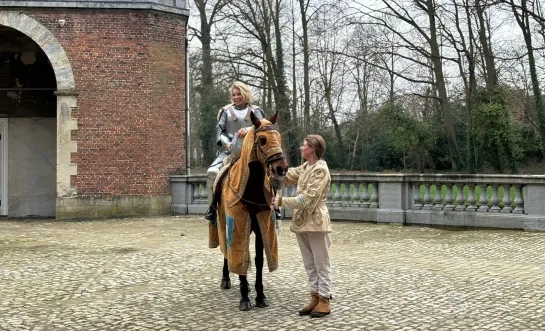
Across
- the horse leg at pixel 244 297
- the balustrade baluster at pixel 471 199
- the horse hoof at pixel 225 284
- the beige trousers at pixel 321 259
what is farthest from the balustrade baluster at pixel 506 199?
the horse leg at pixel 244 297

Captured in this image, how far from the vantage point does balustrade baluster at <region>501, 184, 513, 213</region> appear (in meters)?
10.9

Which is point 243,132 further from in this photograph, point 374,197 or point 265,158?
point 374,197

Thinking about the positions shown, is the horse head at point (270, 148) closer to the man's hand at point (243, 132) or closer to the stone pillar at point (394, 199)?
the man's hand at point (243, 132)

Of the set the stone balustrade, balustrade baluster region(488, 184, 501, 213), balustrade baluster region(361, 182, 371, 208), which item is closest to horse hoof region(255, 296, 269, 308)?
the stone balustrade

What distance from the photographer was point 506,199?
10.9 meters

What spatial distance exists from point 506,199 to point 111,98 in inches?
386

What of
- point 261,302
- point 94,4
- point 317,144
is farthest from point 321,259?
point 94,4

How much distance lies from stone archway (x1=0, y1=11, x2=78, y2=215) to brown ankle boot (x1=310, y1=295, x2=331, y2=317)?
36.1ft

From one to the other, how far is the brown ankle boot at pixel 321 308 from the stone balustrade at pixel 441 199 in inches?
271

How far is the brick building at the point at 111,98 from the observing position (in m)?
14.6

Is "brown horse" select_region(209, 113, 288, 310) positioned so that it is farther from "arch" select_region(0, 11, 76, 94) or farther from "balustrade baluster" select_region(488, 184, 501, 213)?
"arch" select_region(0, 11, 76, 94)

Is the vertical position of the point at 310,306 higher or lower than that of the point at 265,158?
lower

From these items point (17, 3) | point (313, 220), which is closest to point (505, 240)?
point (313, 220)

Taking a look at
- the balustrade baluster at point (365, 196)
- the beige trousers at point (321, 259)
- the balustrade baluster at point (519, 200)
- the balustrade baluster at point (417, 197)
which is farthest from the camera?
the balustrade baluster at point (365, 196)
